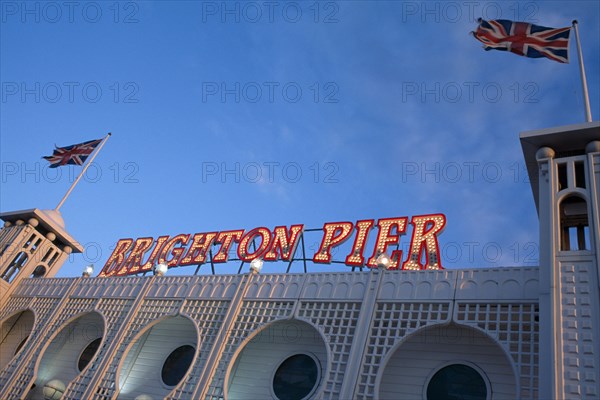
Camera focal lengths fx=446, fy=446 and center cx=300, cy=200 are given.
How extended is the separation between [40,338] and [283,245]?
38.0 ft

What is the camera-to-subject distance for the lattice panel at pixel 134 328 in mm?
16344

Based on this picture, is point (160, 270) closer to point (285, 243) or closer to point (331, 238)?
point (285, 243)

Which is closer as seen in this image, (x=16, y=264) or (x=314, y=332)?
(x=314, y=332)

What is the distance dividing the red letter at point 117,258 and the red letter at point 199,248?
4733 mm

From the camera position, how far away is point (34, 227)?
25.0 metres

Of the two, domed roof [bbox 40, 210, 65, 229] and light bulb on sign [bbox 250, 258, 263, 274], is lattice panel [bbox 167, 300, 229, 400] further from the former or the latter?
domed roof [bbox 40, 210, 65, 229]

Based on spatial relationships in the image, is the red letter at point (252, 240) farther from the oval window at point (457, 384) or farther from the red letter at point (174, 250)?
the oval window at point (457, 384)

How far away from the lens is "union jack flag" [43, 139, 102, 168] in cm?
2569

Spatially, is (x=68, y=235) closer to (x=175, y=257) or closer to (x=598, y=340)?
(x=175, y=257)

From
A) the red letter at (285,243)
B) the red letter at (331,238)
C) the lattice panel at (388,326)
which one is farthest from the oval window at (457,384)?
the red letter at (285,243)

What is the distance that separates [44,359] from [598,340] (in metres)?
21.8

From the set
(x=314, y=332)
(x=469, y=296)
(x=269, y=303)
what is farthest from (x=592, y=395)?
(x=269, y=303)

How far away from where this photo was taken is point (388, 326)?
13.2 meters

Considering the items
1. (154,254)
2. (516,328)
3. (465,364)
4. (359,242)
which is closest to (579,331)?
(516,328)
